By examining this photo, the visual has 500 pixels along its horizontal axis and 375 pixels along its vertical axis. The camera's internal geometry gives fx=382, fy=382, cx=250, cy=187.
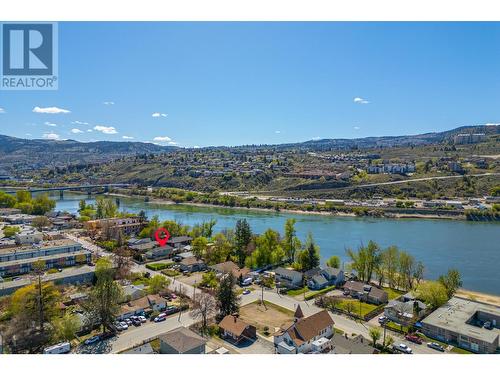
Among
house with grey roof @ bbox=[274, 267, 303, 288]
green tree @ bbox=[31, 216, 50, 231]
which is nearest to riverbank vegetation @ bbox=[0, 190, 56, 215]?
green tree @ bbox=[31, 216, 50, 231]

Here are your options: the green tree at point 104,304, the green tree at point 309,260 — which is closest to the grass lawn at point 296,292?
the green tree at point 309,260

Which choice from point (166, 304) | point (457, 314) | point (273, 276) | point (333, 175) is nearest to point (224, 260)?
point (273, 276)

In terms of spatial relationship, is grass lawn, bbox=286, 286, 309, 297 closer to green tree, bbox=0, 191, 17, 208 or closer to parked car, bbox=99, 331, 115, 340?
parked car, bbox=99, 331, 115, 340

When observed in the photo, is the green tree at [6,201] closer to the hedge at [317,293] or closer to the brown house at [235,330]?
the hedge at [317,293]

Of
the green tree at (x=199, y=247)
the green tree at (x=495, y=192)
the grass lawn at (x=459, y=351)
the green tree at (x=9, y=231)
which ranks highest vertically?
the green tree at (x=495, y=192)

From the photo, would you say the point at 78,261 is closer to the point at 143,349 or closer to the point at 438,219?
the point at 143,349

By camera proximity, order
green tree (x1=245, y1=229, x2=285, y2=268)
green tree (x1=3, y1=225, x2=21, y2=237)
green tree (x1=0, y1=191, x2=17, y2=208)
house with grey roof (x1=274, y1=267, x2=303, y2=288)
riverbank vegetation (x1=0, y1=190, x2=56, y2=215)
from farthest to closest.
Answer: green tree (x1=0, y1=191, x2=17, y2=208) → riverbank vegetation (x1=0, y1=190, x2=56, y2=215) → green tree (x1=3, y1=225, x2=21, y2=237) → green tree (x1=245, y1=229, x2=285, y2=268) → house with grey roof (x1=274, y1=267, x2=303, y2=288)

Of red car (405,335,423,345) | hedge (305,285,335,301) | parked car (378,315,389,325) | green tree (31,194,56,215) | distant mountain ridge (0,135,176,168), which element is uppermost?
distant mountain ridge (0,135,176,168)
